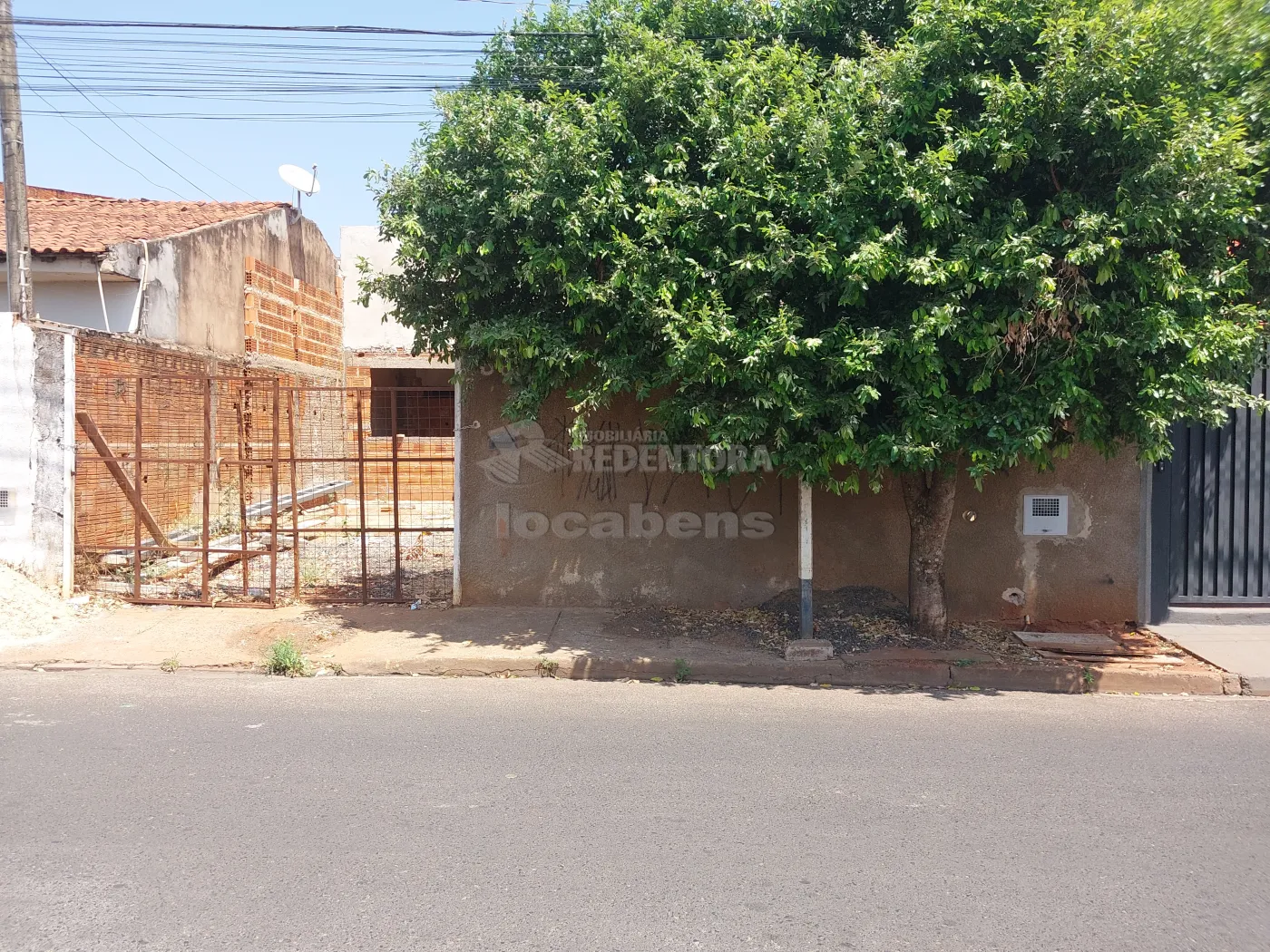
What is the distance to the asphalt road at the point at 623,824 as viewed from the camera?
335cm

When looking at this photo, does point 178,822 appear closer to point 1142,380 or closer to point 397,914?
point 397,914

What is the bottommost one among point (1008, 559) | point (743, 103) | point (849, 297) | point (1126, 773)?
point (1126, 773)

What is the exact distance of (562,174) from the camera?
6.85 meters

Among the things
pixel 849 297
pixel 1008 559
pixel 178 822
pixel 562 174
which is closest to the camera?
pixel 178 822

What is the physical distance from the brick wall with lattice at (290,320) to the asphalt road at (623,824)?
1168 cm

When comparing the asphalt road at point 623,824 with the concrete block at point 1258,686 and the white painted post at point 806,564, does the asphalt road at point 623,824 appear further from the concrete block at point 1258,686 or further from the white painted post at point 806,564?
the white painted post at point 806,564

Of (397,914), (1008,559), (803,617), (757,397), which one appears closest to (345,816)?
(397,914)

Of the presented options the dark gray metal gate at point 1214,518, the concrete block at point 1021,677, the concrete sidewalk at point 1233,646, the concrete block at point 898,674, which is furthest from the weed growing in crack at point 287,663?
the dark gray metal gate at point 1214,518

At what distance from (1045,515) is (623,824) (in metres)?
6.04

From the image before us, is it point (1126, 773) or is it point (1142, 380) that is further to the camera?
point (1142, 380)

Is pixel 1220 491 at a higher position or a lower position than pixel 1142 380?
lower

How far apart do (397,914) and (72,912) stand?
120cm

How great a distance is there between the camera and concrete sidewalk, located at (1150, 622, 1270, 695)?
7.09 meters

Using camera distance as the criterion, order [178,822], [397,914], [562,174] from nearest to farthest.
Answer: [397,914], [178,822], [562,174]
